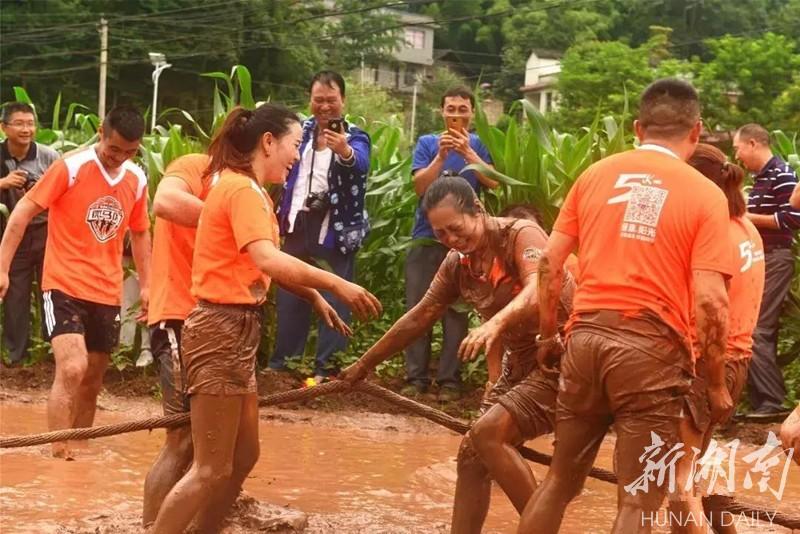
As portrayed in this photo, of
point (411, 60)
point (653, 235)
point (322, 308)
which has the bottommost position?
point (411, 60)

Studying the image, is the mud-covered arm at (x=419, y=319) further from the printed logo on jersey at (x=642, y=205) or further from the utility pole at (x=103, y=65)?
the utility pole at (x=103, y=65)

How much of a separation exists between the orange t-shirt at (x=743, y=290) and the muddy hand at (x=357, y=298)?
155 centimetres

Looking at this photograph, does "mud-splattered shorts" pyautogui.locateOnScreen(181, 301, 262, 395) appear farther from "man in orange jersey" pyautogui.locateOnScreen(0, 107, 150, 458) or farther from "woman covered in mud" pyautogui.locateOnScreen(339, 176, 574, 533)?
"man in orange jersey" pyautogui.locateOnScreen(0, 107, 150, 458)

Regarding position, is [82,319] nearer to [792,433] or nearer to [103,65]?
[792,433]

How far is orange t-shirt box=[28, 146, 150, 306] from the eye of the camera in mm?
7246

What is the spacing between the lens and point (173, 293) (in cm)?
580

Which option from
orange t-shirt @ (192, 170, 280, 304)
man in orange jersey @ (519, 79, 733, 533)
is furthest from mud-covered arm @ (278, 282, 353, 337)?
man in orange jersey @ (519, 79, 733, 533)

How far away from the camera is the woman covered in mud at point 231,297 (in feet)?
15.9

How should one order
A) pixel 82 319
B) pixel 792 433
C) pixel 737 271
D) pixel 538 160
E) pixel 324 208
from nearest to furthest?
pixel 792 433 < pixel 737 271 < pixel 82 319 < pixel 538 160 < pixel 324 208

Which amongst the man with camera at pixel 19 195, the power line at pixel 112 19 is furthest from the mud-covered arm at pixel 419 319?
the power line at pixel 112 19

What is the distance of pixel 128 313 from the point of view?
10.3m

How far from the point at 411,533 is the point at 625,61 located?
143 ft

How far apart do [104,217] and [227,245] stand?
260 centimetres

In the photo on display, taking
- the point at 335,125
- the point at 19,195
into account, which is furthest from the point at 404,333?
the point at 19,195
